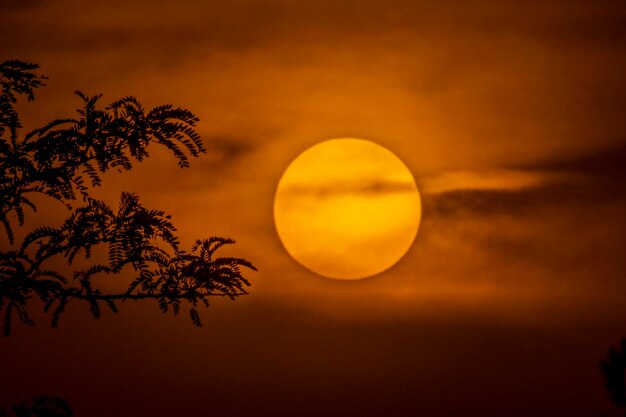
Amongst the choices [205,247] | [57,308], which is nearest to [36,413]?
[57,308]

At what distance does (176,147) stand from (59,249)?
162 cm

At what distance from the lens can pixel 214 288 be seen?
768 inches

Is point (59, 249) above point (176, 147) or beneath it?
beneath

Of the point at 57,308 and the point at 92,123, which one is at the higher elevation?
the point at 92,123

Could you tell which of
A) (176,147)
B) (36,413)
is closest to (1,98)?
(176,147)

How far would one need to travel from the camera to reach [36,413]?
63.3 ft

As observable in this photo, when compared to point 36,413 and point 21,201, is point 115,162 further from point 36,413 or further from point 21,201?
point 36,413

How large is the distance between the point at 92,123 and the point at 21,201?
103cm

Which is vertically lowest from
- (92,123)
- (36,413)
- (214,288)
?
(36,413)

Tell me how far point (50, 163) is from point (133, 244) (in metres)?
1.14

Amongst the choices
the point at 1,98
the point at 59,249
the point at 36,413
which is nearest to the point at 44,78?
the point at 1,98

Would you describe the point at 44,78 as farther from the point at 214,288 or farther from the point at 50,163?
the point at 214,288

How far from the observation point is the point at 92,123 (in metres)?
19.5

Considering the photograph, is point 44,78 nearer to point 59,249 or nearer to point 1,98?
point 1,98
